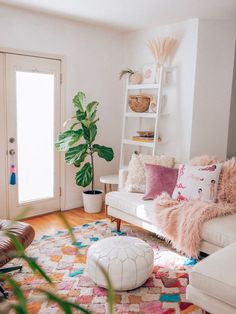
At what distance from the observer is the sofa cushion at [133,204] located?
3.08 m

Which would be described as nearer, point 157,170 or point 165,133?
point 157,170

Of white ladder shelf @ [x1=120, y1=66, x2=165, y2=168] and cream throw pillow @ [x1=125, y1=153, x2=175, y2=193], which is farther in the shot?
white ladder shelf @ [x1=120, y1=66, x2=165, y2=168]

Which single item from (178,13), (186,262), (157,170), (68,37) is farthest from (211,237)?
(68,37)

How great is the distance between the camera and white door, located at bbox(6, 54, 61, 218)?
3676mm

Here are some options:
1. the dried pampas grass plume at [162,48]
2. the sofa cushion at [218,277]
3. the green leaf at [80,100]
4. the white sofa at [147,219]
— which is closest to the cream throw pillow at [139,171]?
the white sofa at [147,219]

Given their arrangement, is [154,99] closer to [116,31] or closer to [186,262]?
[116,31]

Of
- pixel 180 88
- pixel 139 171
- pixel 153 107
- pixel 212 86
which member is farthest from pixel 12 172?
pixel 212 86

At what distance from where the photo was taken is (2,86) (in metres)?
3.55

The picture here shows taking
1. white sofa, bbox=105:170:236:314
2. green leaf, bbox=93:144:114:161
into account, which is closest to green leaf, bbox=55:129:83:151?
A: green leaf, bbox=93:144:114:161

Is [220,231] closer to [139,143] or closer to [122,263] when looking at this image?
[122,263]

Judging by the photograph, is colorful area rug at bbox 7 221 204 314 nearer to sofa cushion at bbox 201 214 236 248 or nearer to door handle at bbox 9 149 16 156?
sofa cushion at bbox 201 214 236 248

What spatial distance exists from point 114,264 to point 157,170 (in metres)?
1.32

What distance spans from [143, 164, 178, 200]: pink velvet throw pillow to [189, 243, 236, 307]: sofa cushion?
1292 mm

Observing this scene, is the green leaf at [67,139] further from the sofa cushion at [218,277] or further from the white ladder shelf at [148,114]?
the sofa cushion at [218,277]
